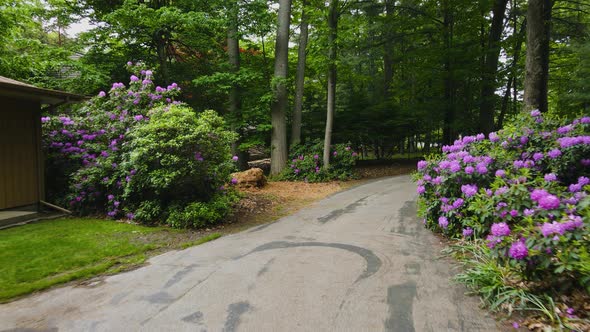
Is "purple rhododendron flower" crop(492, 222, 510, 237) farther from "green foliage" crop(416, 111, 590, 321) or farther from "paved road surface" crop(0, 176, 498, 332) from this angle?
"paved road surface" crop(0, 176, 498, 332)

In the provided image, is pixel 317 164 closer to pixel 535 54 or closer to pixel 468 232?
pixel 535 54

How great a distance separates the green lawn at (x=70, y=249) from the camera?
12.6ft

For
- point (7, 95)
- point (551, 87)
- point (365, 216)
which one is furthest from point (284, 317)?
point (551, 87)

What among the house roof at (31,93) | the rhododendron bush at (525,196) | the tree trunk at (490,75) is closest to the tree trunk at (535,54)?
the rhododendron bush at (525,196)

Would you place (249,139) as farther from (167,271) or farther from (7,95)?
(167,271)

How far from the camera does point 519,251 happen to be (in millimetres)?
2756

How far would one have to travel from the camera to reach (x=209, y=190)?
673cm

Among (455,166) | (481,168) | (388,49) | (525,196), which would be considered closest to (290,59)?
(388,49)

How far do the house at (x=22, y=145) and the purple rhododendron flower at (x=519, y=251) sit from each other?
7794 millimetres

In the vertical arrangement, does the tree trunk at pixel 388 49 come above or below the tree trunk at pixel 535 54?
above

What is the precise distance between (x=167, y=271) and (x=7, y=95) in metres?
5.37

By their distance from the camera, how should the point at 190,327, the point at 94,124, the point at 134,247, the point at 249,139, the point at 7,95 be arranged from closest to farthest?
the point at 190,327, the point at 134,247, the point at 7,95, the point at 94,124, the point at 249,139

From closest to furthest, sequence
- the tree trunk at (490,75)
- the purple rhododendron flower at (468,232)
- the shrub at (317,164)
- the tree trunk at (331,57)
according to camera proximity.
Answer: the purple rhododendron flower at (468,232) < the tree trunk at (331,57) < the shrub at (317,164) < the tree trunk at (490,75)

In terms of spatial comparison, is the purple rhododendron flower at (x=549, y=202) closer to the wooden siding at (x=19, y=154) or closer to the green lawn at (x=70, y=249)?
the green lawn at (x=70, y=249)
